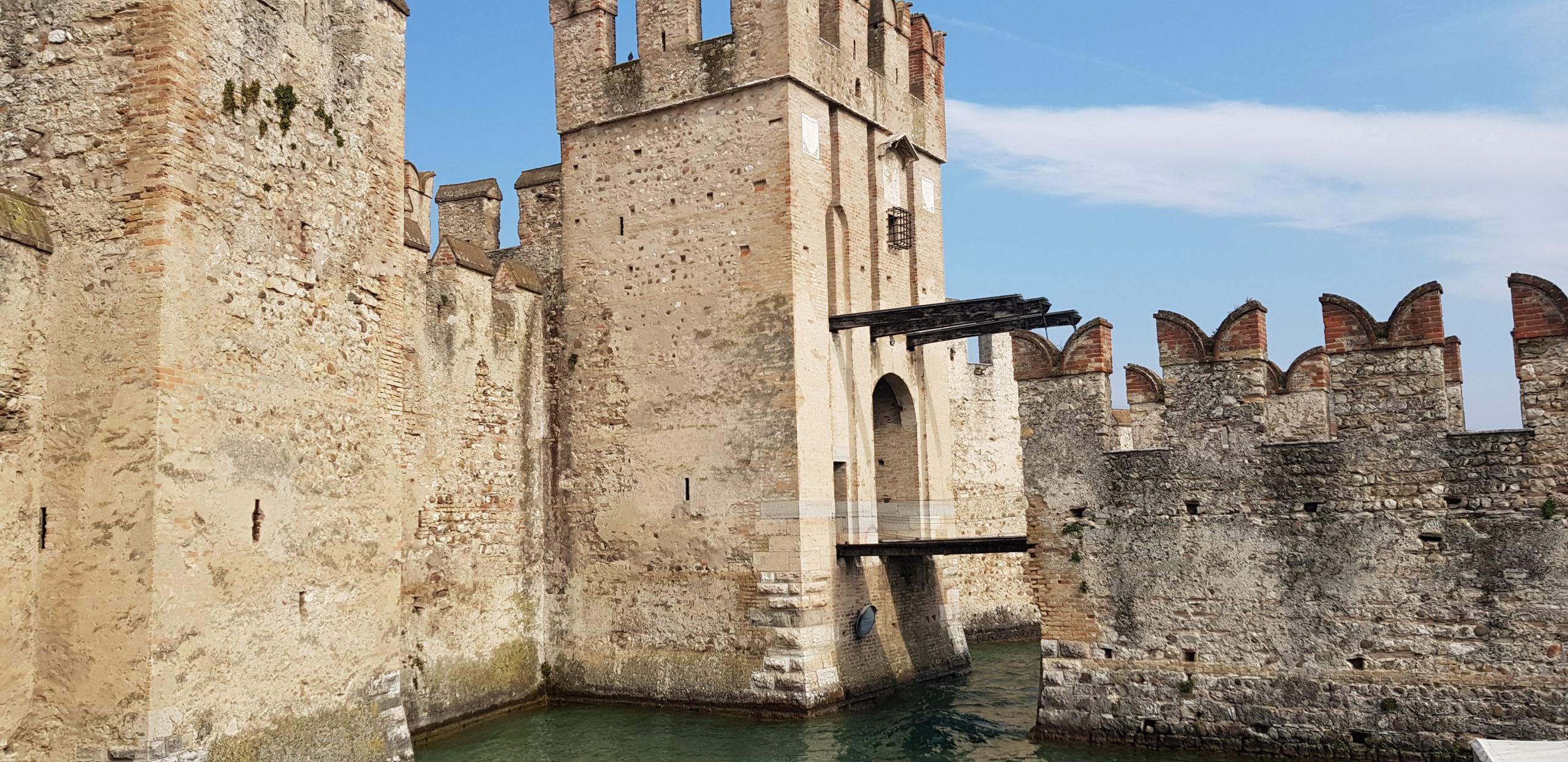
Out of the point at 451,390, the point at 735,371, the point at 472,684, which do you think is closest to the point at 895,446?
the point at 735,371

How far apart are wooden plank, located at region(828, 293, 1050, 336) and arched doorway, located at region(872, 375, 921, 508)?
5.64 feet

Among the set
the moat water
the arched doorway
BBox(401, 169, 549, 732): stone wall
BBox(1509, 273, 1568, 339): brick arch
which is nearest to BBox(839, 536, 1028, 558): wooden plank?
the arched doorway

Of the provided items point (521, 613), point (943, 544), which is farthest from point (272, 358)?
point (943, 544)

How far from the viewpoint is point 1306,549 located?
11.1m

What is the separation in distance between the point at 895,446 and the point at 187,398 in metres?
10.6

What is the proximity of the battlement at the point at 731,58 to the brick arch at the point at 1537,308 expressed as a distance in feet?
27.4

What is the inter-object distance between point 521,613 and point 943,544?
5528 mm

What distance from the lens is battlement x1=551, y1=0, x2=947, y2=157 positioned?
15562 millimetres

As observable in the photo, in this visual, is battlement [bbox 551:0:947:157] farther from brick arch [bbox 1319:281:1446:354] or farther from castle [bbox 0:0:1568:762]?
brick arch [bbox 1319:281:1446:354]

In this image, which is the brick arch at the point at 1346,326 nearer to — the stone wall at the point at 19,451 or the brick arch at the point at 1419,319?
the brick arch at the point at 1419,319

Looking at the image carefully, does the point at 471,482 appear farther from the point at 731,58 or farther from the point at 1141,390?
the point at 1141,390

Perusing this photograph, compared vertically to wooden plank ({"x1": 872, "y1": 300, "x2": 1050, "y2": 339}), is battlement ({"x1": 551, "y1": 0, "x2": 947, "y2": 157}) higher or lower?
higher

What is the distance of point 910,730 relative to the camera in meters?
14.1

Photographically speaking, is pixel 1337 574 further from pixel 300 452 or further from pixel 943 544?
pixel 300 452
